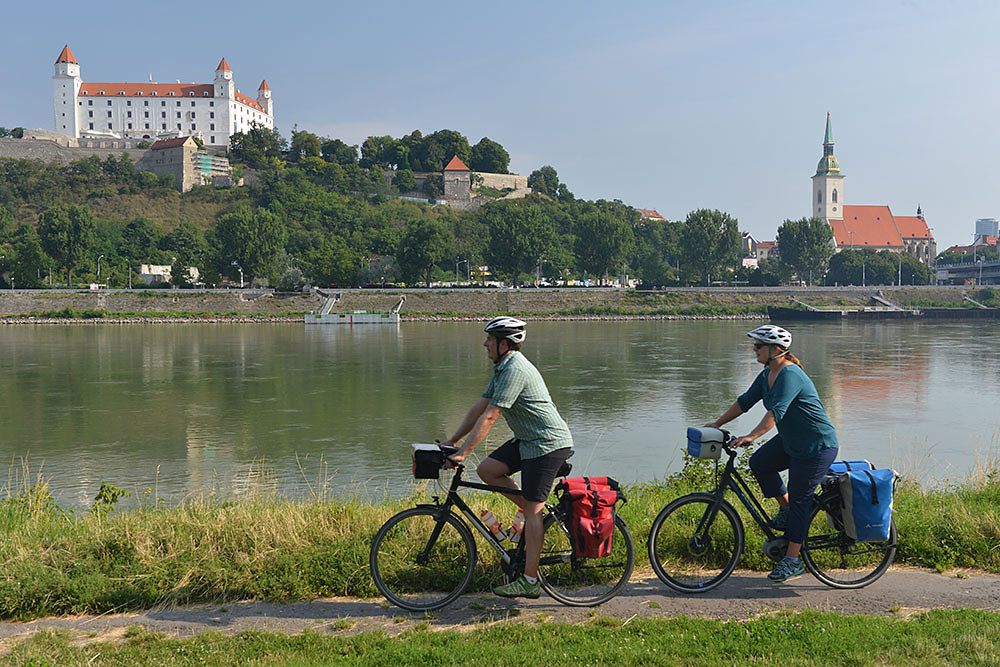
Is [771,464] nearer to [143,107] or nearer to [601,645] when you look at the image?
[601,645]

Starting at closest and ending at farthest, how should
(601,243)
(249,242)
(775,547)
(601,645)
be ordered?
1. (601,645)
2. (775,547)
3. (249,242)
4. (601,243)

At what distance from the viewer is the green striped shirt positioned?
561 cm

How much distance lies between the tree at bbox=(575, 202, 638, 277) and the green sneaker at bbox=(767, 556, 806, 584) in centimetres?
9538

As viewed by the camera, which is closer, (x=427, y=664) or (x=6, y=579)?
(x=427, y=664)

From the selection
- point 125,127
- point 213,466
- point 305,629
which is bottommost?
point 213,466

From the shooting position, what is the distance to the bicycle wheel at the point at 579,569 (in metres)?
5.91

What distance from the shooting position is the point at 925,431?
2052cm

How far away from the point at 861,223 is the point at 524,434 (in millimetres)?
151885

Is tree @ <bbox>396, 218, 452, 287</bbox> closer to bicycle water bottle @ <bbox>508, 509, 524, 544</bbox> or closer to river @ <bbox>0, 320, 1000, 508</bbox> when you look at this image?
river @ <bbox>0, 320, 1000, 508</bbox>

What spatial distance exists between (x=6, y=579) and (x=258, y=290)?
3263 inches

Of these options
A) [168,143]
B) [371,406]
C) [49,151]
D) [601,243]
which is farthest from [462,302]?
[49,151]

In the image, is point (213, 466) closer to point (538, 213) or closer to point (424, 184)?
point (538, 213)

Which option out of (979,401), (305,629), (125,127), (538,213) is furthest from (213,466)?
(125,127)

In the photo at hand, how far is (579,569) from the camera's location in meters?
6.10
